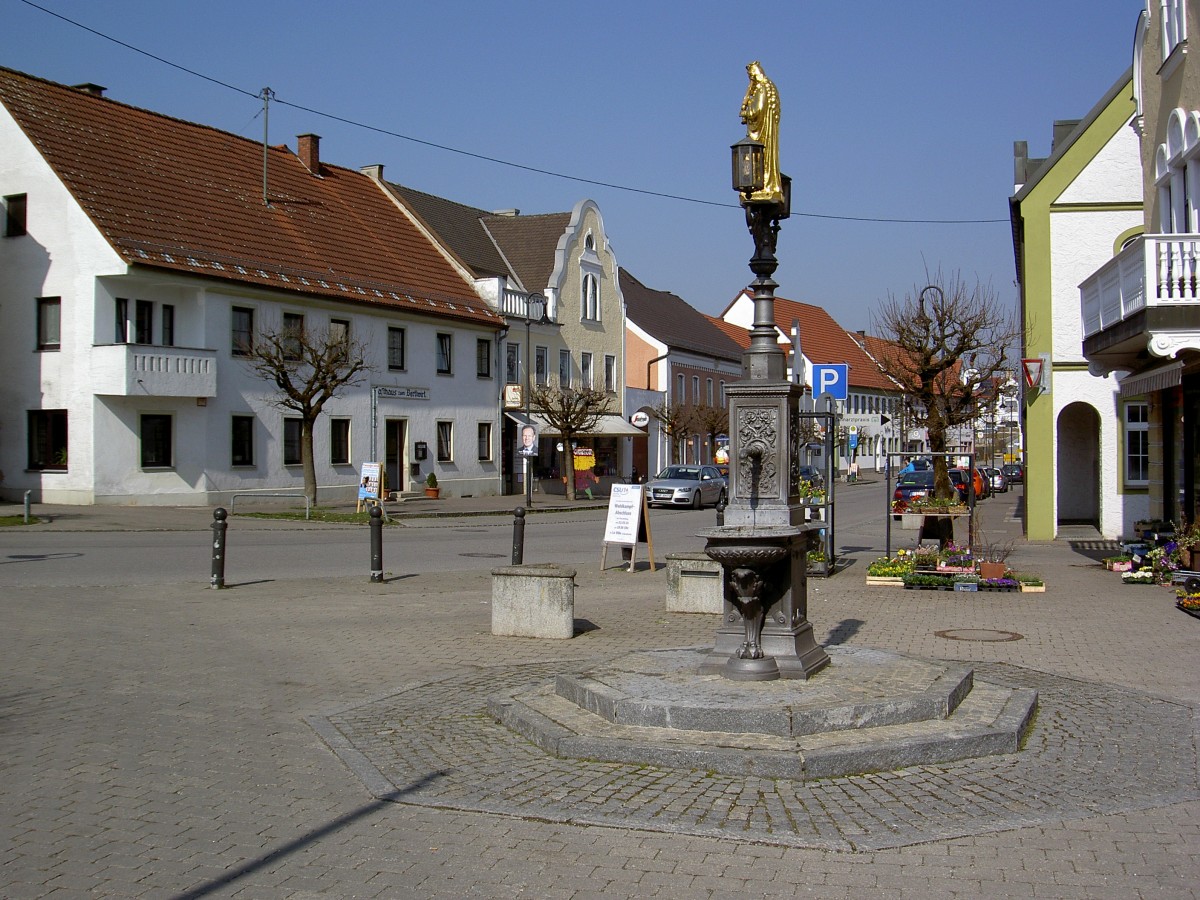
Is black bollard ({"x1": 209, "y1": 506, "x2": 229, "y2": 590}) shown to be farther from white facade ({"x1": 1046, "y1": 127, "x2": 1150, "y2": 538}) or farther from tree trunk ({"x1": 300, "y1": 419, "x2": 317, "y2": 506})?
white facade ({"x1": 1046, "y1": 127, "x2": 1150, "y2": 538})

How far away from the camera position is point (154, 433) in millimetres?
31828

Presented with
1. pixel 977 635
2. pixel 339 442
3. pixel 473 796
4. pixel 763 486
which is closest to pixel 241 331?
pixel 339 442

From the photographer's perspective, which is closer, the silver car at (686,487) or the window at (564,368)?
the silver car at (686,487)

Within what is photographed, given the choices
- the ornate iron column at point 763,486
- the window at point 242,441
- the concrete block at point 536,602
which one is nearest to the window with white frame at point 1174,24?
the ornate iron column at point 763,486

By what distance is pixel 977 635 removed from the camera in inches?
479

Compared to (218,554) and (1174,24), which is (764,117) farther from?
(1174,24)

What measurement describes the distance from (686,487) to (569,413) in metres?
4.97

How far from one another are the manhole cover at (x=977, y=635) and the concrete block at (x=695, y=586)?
2558 mm

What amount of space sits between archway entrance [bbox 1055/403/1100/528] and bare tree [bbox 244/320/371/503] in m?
18.5

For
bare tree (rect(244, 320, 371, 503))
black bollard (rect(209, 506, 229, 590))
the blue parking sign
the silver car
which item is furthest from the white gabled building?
the blue parking sign

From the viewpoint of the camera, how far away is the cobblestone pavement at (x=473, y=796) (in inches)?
205

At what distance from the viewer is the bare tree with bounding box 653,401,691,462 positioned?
187ft

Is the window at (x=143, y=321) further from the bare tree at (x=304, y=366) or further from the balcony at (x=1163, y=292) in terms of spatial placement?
the balcony at (x=1163, y=292)

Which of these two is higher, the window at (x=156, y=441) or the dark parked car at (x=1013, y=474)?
the window at (x=156, y=441)
